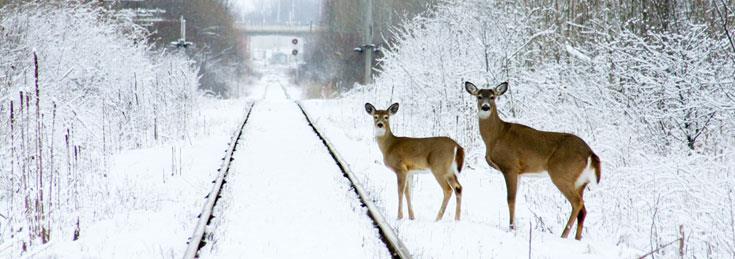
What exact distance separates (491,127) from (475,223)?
105 centimetres

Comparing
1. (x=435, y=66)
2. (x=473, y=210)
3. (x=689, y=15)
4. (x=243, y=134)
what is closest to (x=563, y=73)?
(x=689, y=15)

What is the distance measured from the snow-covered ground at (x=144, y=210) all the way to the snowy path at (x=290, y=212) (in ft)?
1.21

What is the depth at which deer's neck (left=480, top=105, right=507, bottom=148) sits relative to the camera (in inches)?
294

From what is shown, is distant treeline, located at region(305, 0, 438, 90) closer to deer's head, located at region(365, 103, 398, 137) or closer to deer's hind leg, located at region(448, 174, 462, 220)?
deer's head, located at region(365, 103, 398, 137)

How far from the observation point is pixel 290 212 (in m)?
7.54

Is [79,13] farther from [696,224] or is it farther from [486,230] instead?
[696,224]

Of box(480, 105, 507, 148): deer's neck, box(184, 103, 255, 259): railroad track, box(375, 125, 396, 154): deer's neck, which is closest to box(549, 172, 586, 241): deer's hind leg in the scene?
box(480, 105, 507, 148): deer's neck

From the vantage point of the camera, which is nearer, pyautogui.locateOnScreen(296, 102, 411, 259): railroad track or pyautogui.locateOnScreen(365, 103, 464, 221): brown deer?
pyautogui.locateOnScreen(296, 102, 411, 259): railroad track

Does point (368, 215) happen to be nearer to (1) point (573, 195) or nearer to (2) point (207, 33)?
(1) point (573, 195)

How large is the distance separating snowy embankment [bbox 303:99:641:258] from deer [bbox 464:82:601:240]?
391 millimetres

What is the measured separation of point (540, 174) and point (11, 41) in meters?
9.59

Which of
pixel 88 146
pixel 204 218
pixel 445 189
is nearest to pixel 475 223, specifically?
pixel 445 189

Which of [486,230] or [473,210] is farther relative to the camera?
[473,210]

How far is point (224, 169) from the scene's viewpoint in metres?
10.1
